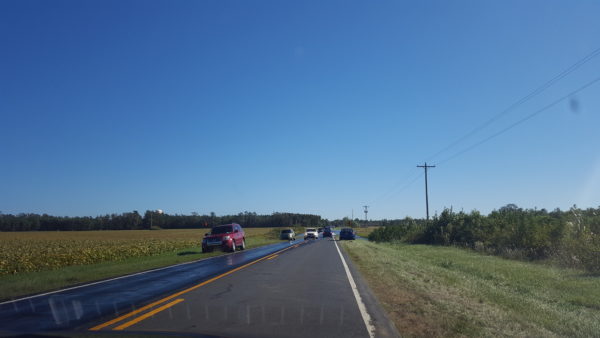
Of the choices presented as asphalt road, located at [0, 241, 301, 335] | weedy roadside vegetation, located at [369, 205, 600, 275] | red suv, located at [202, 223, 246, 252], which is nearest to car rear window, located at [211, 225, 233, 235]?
red suv, located at [202, 223, 246, 252]

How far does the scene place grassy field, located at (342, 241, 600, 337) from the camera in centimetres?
725

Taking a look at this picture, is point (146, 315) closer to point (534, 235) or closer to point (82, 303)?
point (82, 303)

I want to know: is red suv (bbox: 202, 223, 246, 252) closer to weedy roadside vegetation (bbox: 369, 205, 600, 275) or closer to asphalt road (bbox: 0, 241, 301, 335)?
asphalt road (bbox: 0, 241, 301, 335)

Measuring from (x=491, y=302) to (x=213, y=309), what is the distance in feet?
20.1

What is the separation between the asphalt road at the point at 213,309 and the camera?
23.2 feet

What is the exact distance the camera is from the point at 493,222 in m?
31.0

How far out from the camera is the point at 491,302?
9617mm

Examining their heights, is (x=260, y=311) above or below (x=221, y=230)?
below

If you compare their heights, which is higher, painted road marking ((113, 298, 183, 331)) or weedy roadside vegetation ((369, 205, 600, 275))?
weedy roadside vegetation ((369, 205, 600, 275))

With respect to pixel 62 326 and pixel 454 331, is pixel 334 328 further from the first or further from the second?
pixel 62 326

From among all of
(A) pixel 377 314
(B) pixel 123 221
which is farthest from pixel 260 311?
(B) pixel 123 221

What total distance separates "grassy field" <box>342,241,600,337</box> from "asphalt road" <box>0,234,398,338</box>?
26.6 inches

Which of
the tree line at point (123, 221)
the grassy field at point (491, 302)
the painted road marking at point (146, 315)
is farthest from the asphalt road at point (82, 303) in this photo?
the tree line at point (123, 221)

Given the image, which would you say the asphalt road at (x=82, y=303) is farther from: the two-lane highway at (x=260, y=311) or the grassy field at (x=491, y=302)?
the grassy field at (x=491, y=302)
